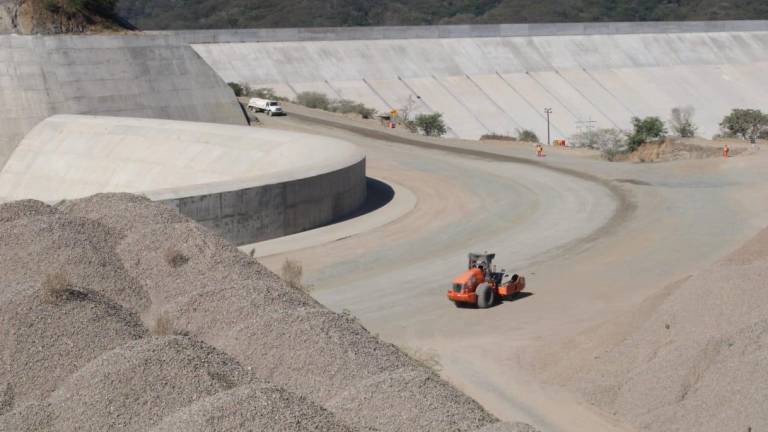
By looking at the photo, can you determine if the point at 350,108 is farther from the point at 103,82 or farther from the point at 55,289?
the point at 55,289

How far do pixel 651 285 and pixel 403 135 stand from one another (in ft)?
109

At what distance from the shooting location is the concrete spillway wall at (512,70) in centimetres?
7738

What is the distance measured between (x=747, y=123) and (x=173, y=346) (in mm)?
60707

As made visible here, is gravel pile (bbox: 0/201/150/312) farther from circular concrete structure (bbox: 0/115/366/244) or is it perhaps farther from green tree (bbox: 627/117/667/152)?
green tree (bbox: 627/117/667/152)

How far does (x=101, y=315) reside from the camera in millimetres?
15070

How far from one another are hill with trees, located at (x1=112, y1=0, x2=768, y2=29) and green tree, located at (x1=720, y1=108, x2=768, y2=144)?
93.2m

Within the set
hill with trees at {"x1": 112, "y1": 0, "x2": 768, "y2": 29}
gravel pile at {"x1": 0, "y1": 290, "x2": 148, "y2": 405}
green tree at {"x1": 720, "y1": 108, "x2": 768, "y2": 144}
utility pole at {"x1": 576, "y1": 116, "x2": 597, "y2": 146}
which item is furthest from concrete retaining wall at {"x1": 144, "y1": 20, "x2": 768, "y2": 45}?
hill with trees at {"x1": 112, "y1": 0, "x2": 768, "y2": 29}

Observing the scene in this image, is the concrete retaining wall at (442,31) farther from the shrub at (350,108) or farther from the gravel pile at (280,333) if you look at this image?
the gravel pile at (280,333)

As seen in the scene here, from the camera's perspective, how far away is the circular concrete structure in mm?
29922

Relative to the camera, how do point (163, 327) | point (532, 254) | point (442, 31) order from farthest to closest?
1. point (442, 31)
2. point (532, 254)
3. point (163, 327)

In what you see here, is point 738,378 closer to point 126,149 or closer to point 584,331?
point 584,331

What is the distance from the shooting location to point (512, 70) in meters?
85.6

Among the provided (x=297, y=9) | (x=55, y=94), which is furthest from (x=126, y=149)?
(x=297, y=9)

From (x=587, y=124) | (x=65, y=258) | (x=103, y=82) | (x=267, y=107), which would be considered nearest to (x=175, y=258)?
(x=65, y=258)
